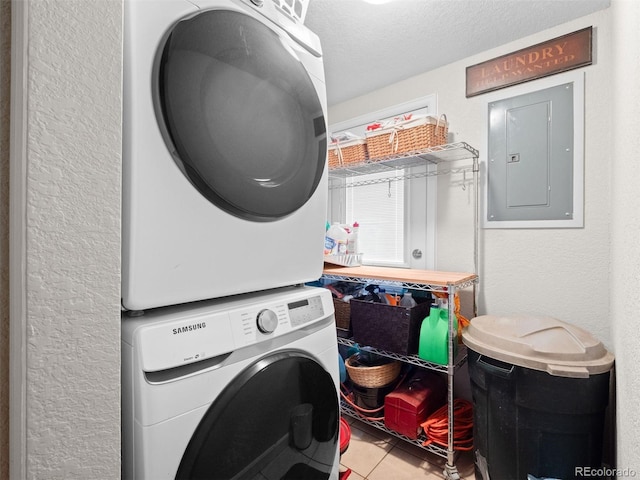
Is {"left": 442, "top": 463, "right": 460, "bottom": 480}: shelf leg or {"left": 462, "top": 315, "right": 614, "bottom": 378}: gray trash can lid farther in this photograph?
{"left": 442, "top": 463, "right": 460, "bottom": 480}: shelf leg

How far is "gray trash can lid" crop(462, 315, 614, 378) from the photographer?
1104 millimetres

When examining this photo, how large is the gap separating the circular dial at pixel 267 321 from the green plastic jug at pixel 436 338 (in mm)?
1069

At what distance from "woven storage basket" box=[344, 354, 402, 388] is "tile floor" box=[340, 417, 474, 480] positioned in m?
0.32

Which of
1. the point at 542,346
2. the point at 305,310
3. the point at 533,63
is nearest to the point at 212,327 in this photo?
the point at 305,310

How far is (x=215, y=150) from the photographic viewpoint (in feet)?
2.09

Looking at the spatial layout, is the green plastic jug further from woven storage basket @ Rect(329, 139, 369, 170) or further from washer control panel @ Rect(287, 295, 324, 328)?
woven storage basket @ Rect(329, 139, 369, 170)

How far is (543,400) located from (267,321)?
1105mm

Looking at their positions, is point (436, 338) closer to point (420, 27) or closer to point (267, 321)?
point (267, 321)

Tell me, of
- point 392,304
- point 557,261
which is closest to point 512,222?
point 557,261

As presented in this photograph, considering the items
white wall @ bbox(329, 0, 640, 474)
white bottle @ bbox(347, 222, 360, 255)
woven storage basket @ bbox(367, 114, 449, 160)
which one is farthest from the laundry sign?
white bottle @ bbox(347, 222, 360, 255)

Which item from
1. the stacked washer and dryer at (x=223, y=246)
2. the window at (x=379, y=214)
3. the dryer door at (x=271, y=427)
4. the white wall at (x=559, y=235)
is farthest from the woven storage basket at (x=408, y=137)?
the dryer door at (x=271, y=427)

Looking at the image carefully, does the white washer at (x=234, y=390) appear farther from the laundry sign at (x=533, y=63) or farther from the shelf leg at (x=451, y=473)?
the laundry sign at (x=533, y=63)

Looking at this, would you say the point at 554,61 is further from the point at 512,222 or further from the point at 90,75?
the point at 90,75

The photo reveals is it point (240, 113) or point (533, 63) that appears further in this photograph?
point (533, 63)
